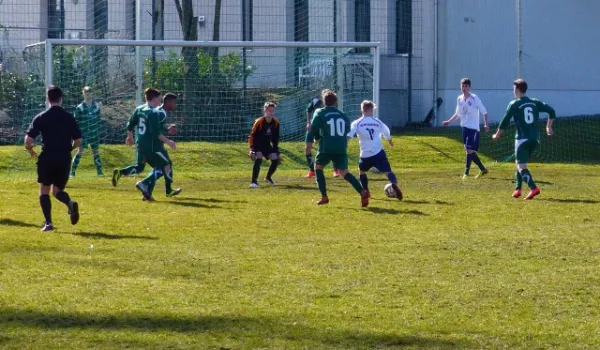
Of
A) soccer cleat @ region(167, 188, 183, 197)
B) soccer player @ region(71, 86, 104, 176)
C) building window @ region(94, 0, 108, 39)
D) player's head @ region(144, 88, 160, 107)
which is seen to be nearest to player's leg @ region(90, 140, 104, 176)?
soccer player @ region(71, 86, 104, 176)

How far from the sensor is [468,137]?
22188 mm

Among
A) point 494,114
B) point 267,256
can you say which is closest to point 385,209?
point 267,256

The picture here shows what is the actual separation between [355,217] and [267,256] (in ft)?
12.4

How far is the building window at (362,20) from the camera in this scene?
31.5 meters

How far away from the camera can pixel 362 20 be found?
1245 inches

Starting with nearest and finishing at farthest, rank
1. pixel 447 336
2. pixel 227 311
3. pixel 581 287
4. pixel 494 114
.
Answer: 1. pixel 447 336
2. pixel 227 311
3. pixel 581 287
4. pixel 494 114

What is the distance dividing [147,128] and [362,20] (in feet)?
49.2

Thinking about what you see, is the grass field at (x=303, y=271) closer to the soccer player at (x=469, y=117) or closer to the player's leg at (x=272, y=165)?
the player's leg at (x=272, y=165)

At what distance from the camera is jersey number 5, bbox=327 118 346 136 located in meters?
16.6

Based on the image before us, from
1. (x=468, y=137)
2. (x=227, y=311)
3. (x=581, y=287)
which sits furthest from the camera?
(x=468, y=137)

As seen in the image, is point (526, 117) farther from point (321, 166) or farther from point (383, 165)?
point (321, 166)

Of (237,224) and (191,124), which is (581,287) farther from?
(191,124)

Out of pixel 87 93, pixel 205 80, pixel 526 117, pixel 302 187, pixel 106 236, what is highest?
pixel 205 80

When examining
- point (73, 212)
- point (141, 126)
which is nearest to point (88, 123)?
point (141, 126)
